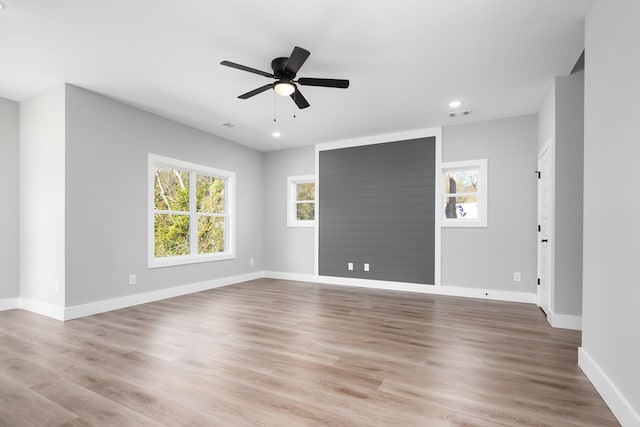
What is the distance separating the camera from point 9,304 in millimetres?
4211

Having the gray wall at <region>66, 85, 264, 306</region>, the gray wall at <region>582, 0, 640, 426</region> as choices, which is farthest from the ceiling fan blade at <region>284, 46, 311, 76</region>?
the gray wall at <region>66, 85, 264, 306</region>

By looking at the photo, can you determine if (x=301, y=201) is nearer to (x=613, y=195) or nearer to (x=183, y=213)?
(x=183, y=213)

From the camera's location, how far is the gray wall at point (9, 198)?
4172mm

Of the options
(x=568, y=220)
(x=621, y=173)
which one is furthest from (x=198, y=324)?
(x=568, y=220)

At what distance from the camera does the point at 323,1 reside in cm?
239

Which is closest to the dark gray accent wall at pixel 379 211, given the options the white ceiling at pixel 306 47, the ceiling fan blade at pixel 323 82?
the white ceiling at pixel 306 47

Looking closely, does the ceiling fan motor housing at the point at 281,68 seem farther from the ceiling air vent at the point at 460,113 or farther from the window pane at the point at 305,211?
the window pane at the point at 305,211

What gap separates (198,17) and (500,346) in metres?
3.94

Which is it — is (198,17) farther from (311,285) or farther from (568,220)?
(311,285)

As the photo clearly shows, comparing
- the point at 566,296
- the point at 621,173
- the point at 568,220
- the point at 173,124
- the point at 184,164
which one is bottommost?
the point at 566,296

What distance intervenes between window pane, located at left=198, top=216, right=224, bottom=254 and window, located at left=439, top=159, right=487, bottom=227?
4.14 metres

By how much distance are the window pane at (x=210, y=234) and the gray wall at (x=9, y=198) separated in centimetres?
243

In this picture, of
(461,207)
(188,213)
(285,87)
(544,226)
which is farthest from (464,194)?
(188,213)

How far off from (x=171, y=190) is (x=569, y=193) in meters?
5.54
